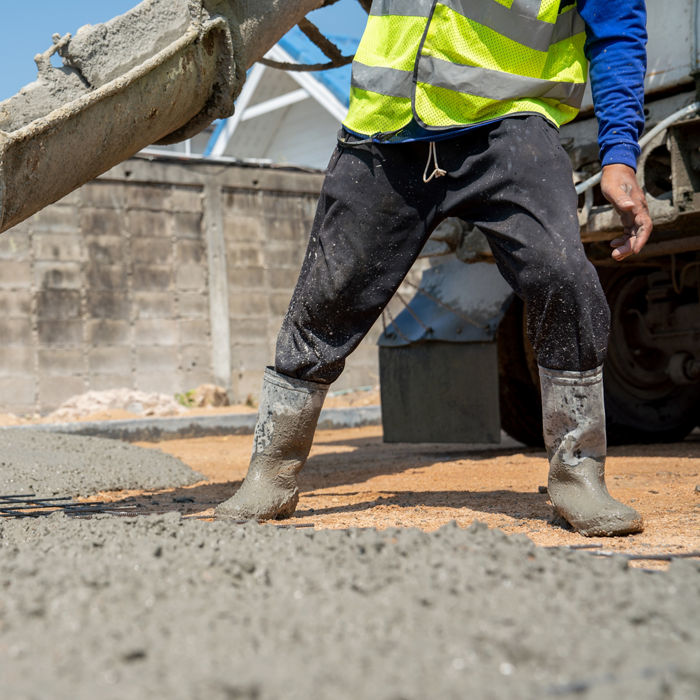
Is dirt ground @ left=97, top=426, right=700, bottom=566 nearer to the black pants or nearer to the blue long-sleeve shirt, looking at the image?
the black pants

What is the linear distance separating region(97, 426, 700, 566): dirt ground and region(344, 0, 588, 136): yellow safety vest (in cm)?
114

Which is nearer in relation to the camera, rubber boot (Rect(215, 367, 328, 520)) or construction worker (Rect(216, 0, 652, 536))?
construction worker (Rect(216, 0, 652, 536))

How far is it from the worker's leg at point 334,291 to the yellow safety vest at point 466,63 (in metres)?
0.14

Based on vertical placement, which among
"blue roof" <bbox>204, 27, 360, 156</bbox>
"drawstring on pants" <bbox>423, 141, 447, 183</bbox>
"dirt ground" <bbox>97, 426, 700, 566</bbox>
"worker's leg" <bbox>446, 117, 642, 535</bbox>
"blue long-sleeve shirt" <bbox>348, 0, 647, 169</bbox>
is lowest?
"dirt ground" <bbox>97, 426, 700, 566</bbox>

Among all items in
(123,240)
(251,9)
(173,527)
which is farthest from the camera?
(123,240)

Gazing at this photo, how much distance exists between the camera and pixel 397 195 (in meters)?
2.57

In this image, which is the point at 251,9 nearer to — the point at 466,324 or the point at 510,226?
the point at 510,226

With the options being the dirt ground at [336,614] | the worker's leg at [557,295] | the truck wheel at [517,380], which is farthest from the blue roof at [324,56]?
the dirt ground at [336,614]

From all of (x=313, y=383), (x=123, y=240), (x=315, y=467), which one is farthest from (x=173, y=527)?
(x=123, y=240)

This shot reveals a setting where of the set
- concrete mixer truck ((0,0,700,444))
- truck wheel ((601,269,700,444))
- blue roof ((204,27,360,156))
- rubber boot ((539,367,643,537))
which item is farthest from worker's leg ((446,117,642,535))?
blue roof ((204,27,360,156))

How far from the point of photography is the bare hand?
2424 millimetres

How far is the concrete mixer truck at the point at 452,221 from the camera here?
3.07m

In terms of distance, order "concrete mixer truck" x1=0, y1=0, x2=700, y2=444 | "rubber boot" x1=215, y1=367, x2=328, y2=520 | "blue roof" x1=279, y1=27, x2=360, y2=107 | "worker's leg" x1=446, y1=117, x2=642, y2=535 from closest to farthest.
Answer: "worker's leg" x1=446, y1=117, x2=642, y2=535 < "rubber boot" x1=215, y1=367, x2=328, y2=520 < "concrete mixer truck" x1=0, y1=0, x2=700, y2=444 < "blue roof" x1=279, y1=27, x2=360, y2=107

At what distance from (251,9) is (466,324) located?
2247 millimetres
